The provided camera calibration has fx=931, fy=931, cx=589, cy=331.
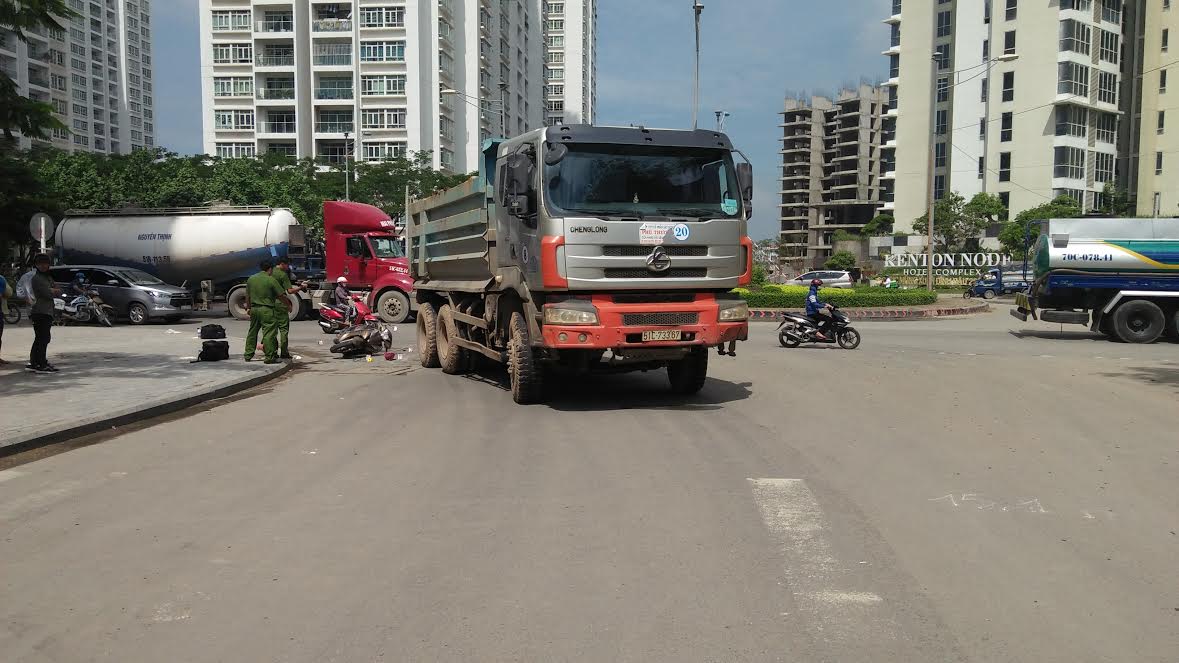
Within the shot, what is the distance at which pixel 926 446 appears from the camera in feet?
26.5

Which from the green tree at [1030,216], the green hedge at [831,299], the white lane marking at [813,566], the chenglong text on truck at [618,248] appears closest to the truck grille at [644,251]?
the chenglong text on truck at [618,248]

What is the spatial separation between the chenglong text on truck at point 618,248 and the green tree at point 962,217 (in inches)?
2255

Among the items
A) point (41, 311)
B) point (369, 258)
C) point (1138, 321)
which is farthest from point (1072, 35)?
point (41, 311)

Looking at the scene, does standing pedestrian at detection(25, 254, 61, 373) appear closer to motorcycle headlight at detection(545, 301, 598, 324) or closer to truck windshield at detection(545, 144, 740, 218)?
motorcycle headlight at detection(545, 301, 598, 324)

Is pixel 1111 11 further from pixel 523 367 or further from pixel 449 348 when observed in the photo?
pixel 523 367

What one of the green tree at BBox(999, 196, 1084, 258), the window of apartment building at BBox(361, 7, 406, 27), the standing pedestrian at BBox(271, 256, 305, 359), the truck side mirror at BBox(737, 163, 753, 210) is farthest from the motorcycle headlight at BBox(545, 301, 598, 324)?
the window of apartment building at BBox(361, 7, 406, 27)

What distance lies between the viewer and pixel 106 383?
39.7ft

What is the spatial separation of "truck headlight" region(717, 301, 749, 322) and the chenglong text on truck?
15 mm

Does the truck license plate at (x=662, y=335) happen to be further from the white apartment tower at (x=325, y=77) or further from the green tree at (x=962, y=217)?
the white apartment tower at (x=325, y=77)

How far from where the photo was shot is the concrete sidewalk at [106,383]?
30.0 ft

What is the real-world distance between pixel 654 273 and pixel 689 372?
1.80 meters

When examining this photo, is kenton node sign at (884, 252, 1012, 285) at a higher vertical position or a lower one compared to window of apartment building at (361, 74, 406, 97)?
lower

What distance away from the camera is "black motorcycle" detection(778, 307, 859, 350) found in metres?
18.4

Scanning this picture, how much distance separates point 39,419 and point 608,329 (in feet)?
18.8
